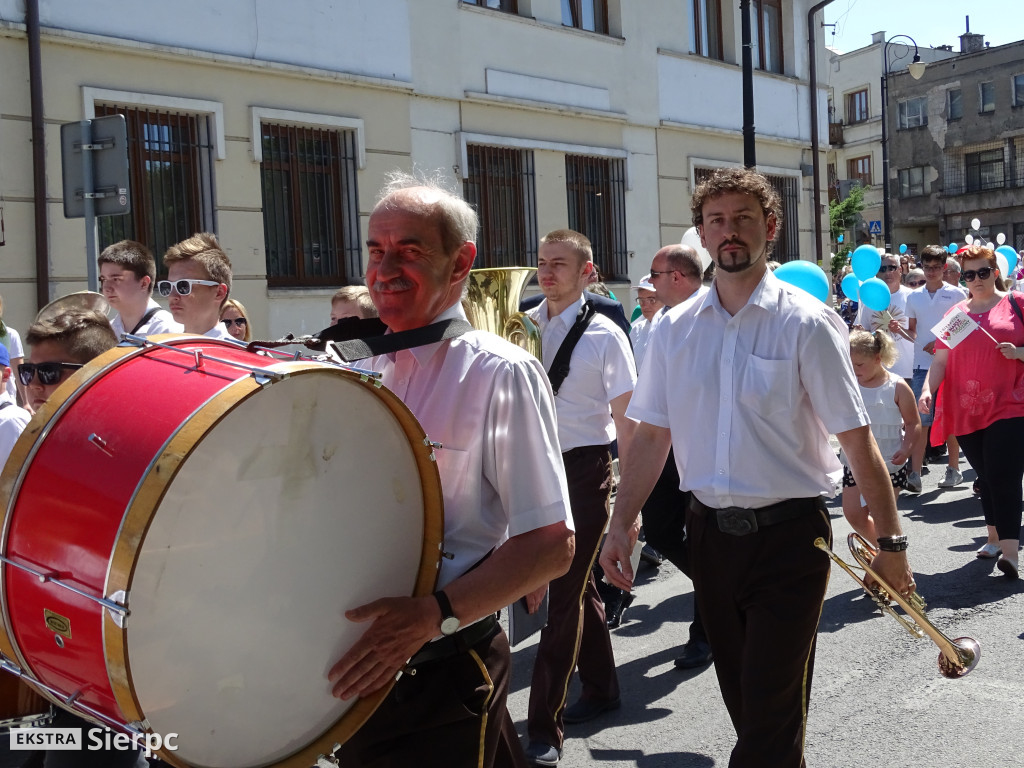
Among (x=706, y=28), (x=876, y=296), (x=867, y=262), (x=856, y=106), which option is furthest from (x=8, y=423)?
(x=856, y=106)

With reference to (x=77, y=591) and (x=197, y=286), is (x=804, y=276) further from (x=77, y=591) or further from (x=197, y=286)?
(x=77, y=591)

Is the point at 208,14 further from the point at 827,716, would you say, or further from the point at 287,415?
the point at 287,415

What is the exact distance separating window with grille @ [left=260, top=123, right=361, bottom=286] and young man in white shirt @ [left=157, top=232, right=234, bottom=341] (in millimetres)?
5697

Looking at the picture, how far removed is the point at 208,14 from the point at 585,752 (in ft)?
26.3

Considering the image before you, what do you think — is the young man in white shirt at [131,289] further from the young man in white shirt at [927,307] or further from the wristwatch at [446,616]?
the young man in white shirt at [927,307]

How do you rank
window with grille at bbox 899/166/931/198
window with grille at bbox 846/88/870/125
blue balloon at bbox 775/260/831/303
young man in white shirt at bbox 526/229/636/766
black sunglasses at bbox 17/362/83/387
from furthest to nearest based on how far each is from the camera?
window with grille at bbox 846/88/870/125
window with grille at bbox 899/166/931/198
blue balloon at bbox 775/260/831/303
young man in white shirt at bbox 526/229/636/766
black sunglasses at bbox 17/362/83/387

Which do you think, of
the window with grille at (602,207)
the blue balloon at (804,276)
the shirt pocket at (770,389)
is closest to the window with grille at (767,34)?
the window with grille at (602,207)

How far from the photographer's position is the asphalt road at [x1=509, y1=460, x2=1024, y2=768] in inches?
167

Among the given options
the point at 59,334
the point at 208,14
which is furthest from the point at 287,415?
the point at 208,14

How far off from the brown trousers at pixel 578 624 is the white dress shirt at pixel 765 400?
43.0 inches

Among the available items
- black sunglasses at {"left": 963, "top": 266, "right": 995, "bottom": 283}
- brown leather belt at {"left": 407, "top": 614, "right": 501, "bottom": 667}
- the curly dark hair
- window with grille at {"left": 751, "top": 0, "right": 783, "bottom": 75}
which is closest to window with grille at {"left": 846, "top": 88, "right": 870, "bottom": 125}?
window with grille at {"left": 751, "top": 0, "right": 783, "bottom": 75}

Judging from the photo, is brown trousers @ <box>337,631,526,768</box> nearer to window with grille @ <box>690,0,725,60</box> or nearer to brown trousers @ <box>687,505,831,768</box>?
brown trousers @ <box>687,505,831,768</box>

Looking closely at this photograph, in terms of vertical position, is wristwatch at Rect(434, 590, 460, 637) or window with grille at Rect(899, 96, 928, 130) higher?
window with grille at Rect(899, 96, 928, 130)

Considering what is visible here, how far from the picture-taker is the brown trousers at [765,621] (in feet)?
10.5
